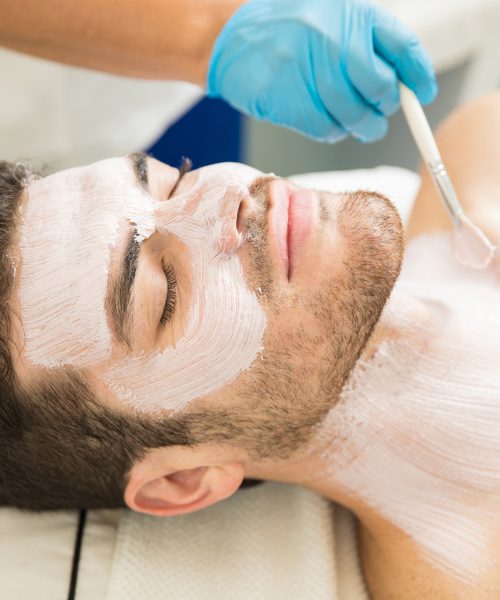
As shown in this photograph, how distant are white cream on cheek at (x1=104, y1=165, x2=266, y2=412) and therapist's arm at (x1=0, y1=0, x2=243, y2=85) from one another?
1.71 ft

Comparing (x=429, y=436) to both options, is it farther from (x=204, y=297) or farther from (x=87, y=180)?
(x=87, y=180)

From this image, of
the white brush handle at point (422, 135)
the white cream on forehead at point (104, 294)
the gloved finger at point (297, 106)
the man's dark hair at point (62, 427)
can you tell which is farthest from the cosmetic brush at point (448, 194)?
the man's dark hair at point (62, 427)

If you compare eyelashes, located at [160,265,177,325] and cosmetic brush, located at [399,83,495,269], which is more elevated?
cosmetic brush, located at [399,83,495,269]

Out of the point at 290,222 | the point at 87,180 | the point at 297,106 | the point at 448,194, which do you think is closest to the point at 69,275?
the point at 87,180

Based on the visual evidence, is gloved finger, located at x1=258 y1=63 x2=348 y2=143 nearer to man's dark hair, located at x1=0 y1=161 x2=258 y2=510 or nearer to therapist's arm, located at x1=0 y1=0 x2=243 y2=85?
therapist's arm, located at x1=0 y1=0 x2=243 y2=85

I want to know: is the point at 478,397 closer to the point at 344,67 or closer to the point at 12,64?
the point at 344,67

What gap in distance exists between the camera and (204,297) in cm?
100

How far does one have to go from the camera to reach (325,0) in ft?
4.16

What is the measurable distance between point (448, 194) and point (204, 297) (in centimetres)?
A: 54

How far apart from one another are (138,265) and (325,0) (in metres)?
0.67

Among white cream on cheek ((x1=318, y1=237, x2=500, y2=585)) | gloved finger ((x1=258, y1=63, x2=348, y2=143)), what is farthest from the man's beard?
gloved finger ((x1=258, y1=63, x2=348, y2=143))

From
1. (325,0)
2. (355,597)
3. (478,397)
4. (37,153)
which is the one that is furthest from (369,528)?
(37,153)

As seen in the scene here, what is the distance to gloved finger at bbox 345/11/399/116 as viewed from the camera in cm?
121

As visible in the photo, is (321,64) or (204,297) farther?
(321,64)
